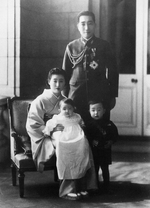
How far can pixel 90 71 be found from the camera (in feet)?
12.7

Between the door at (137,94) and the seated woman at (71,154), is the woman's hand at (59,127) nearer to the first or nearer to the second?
the seated woman at (71,154)

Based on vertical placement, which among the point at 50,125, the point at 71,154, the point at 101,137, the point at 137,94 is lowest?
the point at 71,154

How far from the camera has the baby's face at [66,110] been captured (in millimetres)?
3387

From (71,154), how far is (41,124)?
372 millimetres

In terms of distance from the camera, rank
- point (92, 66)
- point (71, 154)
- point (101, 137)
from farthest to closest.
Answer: point (92, 66), point (101, 137), point (71, 154)

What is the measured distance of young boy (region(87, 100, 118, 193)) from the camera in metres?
3.54

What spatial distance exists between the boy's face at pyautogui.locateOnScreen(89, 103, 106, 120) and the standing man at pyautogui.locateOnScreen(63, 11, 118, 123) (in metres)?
0.29

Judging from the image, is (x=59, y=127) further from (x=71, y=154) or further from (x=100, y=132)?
(x=100, y=132)

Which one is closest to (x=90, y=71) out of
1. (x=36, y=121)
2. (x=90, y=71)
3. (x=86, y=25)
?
(x=90, y=71)

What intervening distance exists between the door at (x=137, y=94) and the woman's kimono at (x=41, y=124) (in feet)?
6.16

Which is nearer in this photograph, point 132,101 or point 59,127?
point 59,127

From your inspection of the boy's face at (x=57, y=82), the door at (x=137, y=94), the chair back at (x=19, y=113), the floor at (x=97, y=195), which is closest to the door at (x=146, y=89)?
the door at (x=137, y=94)

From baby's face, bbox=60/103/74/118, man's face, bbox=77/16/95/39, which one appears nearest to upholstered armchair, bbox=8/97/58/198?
baby's face, bbox=60/103/74/118

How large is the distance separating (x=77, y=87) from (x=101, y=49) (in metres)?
0.40
